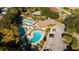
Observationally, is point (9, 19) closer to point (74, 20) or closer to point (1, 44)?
point (1, 44)

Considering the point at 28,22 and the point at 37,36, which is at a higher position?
the point at 28,22

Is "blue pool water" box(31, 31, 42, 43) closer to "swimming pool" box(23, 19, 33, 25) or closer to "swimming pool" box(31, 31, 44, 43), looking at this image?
"swimming pool" box(31, 31, 44, 43)

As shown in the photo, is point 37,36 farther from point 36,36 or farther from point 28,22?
point 28,22

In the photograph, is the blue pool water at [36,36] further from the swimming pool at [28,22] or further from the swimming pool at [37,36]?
the swimming pool at [28,22]

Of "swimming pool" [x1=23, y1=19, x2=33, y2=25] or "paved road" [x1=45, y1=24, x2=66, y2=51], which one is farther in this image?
"swimming pool" [x1=23, y1=19, x2=33, y2=25]

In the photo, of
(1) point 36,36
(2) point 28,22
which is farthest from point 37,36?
(2) point 28,22

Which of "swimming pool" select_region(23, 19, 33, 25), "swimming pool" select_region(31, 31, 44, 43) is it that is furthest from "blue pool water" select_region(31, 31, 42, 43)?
"swimming pool" select_region(23, 19, 33, 25)

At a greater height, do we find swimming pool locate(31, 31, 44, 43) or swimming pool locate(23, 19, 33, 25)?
swimming pool locate(23, 19, 33, 25)

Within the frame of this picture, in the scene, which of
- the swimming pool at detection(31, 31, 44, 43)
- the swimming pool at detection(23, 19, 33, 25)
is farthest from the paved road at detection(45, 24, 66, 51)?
the swimming pool at detection(23, 19, 33, 25)

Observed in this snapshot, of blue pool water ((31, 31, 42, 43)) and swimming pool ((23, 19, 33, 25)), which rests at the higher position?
swimming pool ((23, 19, 33, 25))

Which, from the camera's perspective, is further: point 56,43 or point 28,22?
point 28,22
